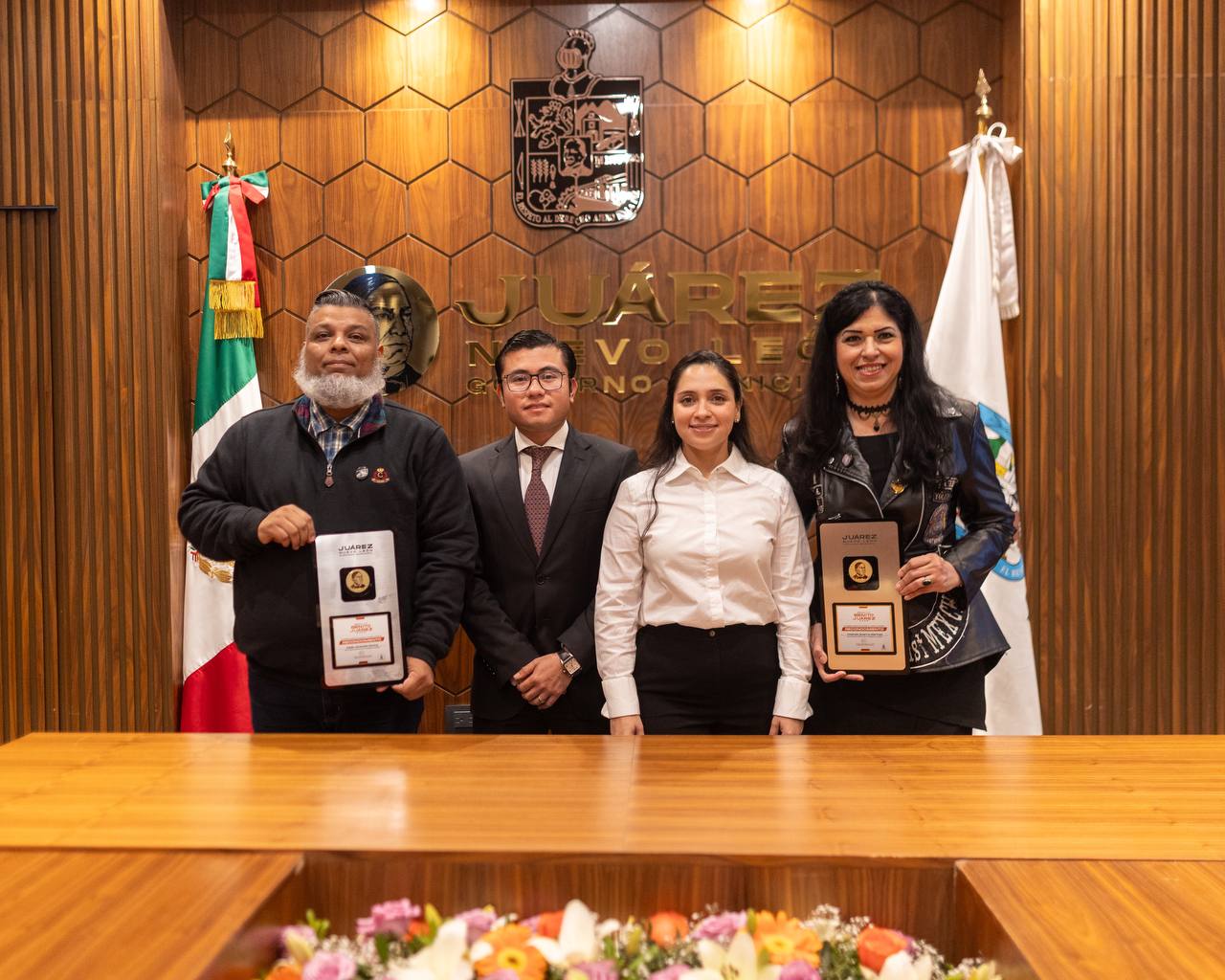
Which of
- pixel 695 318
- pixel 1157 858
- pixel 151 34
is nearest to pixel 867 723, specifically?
pixel 1157 858

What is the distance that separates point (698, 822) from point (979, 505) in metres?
1.23

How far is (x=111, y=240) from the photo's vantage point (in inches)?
138

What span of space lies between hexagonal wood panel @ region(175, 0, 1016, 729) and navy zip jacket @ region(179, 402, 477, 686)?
133 cm

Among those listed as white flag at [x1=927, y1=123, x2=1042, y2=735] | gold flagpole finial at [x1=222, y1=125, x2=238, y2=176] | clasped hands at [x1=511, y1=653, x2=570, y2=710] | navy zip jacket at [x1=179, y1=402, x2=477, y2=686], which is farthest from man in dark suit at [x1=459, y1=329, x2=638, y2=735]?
gold flagpole finial at [x1=222, y1=125, x2=238, y2=176]

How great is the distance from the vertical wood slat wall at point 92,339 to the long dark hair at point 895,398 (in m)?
2.33

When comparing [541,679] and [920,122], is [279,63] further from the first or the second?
[541,679]

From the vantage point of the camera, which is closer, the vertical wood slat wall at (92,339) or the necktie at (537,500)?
the necktie at (537,500)

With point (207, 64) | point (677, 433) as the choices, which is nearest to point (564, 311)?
point (677, 433)

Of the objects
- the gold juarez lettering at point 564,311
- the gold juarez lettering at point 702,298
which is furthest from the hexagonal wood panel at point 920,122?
the gold juarez lettering at point 564,311

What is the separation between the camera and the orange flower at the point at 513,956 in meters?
1.21

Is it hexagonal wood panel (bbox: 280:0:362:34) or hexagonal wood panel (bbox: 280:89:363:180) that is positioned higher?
hexagonal wood panel (bbox: 280:0:362:34)

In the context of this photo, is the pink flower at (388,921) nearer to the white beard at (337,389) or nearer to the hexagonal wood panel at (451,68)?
the white beard at (337,389)

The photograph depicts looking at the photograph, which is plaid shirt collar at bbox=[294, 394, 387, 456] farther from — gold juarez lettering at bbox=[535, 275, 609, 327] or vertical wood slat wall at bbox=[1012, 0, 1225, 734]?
vertical wood slat wall at bbox=[1012, 0, 1225, 734]

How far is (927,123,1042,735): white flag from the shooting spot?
133 inches
